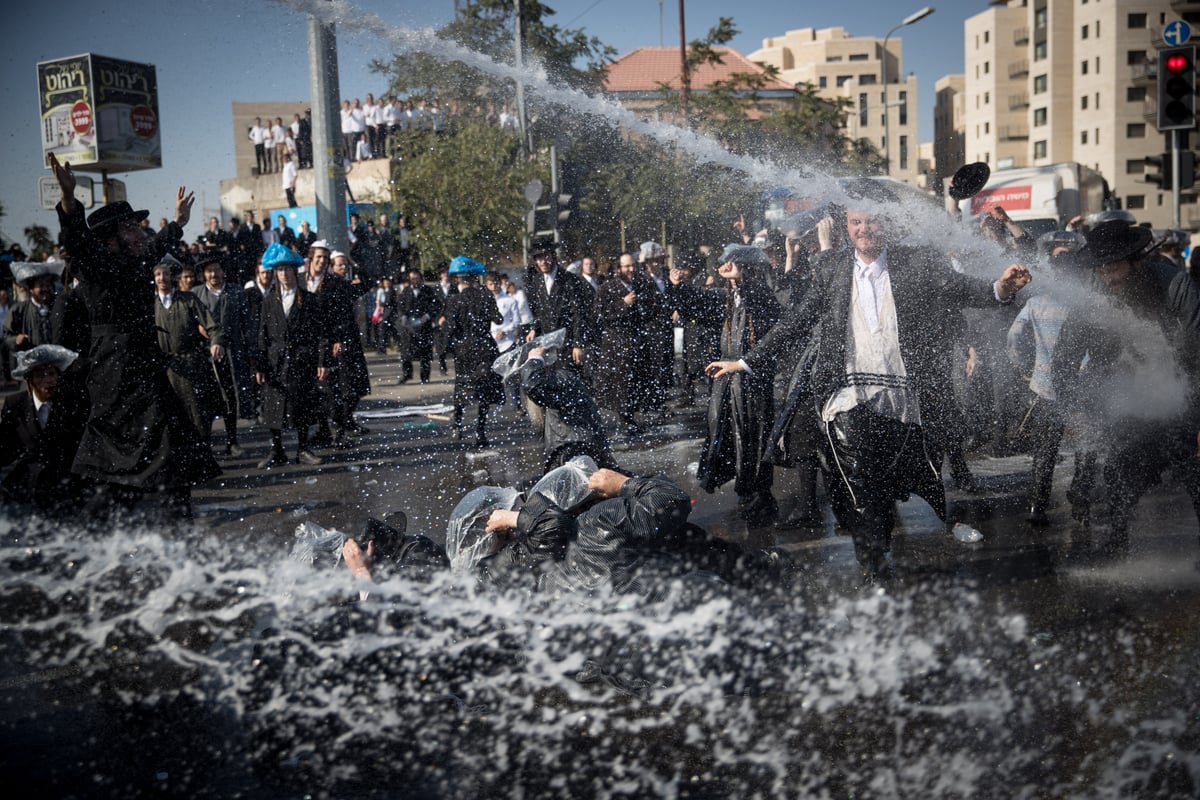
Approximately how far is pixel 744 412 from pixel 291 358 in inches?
178

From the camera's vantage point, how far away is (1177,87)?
468 inches

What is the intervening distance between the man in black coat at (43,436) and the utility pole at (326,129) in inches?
237

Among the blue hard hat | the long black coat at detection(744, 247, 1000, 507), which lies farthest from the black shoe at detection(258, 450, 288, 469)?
the long black coat at detection(744, 247, 1000, 507)

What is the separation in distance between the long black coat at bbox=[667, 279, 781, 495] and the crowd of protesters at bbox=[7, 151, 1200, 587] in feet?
0.04

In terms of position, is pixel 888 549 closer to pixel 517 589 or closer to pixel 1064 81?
pixel 517 589

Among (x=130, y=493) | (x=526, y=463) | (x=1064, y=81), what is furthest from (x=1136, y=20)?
(x=130, y=493)

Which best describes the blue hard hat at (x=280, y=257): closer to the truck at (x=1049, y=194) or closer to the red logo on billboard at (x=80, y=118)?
the red logo on billboard at (x=80, y=118)

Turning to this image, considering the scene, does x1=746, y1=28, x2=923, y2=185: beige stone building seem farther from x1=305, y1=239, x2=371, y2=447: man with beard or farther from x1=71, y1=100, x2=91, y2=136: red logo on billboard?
x1=305, y1=239, x2=371, y2=447: man with beard

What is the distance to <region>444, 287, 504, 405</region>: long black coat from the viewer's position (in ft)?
35.3

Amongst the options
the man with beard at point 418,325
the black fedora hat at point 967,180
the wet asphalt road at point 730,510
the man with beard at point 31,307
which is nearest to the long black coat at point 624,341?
the wet asphalt road at point 730,510

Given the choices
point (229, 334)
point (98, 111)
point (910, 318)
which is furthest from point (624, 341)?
point (98, 111)

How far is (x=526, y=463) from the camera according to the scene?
9.42 meters

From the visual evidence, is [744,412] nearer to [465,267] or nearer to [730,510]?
[730,510]

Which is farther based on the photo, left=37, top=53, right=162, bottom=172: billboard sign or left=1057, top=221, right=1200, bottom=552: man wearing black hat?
left=37, top=53, right=162, bottom=172: billboard sign
